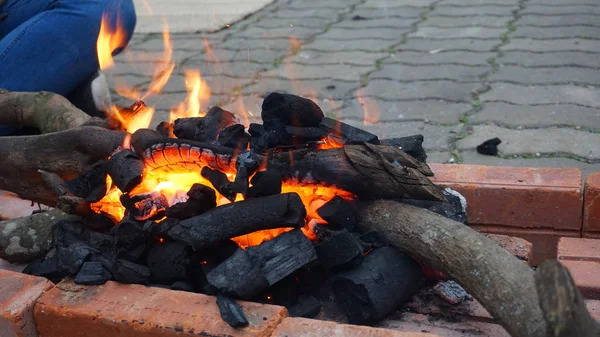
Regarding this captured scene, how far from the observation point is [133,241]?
2305 millimetres

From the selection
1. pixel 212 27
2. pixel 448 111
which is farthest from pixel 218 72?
pixel 448 111

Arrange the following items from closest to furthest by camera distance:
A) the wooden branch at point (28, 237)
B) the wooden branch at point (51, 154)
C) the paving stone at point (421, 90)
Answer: the wooden branch at point (28, 237) < the wooden branch at point (51, 154) < the paving stone at point (421, 90)

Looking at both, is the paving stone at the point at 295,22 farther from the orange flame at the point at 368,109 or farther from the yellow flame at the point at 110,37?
the yellow flame at the point at 110,37

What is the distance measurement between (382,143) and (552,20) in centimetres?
417

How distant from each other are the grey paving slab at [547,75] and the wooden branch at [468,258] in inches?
121

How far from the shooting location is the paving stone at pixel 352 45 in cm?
601

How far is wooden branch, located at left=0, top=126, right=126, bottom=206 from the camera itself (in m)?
2.73

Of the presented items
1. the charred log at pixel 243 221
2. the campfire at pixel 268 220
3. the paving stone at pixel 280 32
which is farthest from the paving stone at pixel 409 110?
the charred log at pixel 243 221

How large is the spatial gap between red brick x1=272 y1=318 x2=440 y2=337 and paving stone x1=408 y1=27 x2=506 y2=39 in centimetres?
463

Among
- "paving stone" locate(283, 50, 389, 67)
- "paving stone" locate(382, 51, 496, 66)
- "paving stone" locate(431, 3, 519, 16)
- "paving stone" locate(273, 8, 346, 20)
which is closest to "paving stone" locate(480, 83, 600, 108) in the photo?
"paving stone" locate(382, 51, 496, 66)

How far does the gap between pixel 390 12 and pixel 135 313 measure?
549 centimetres

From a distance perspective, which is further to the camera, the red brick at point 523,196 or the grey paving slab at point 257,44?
the grey paving slab at point 257,44

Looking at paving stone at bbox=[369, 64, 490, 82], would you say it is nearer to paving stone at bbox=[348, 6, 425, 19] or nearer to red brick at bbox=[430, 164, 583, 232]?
paving stone at bbox=[348, 6, 425, 19]

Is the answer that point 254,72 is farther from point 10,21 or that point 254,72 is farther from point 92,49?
point 10,21
